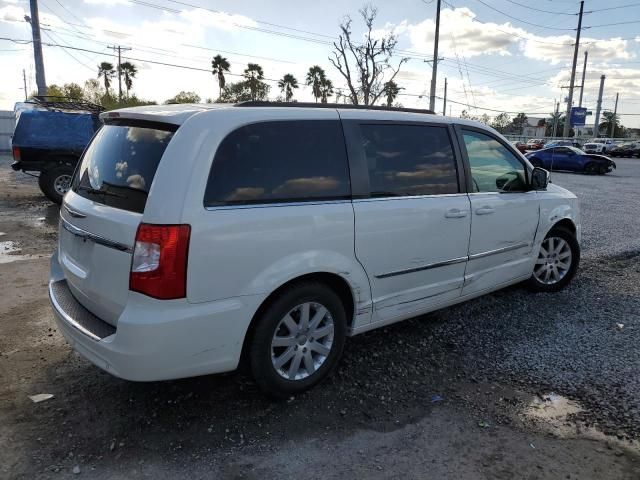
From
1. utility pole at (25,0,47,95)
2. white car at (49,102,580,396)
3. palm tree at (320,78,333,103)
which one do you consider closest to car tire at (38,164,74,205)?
white car at (49,102,580,396)

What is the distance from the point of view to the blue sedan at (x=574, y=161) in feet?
80.8

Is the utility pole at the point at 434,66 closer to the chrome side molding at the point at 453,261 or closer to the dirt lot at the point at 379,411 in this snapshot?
the chrome side molding at the point at 453,261

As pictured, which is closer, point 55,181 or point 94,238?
point 94,238

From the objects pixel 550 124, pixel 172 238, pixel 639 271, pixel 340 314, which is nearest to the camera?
pixel 172 238

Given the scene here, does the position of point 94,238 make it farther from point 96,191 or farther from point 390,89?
point 390,89

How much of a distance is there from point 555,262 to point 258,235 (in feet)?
12.6

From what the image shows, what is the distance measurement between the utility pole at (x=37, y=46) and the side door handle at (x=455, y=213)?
20.8 metres

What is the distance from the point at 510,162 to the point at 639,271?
294 centimetres

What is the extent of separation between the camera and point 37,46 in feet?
65.0

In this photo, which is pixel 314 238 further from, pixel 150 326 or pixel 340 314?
pixel 150 326

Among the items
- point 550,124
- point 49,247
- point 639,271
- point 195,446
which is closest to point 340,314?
point 195,446

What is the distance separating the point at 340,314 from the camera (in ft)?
10.9

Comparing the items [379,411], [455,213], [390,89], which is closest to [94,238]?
[379,411]

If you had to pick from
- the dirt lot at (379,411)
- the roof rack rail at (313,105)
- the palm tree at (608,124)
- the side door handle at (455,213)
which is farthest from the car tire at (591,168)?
the palm tree at (608,124)
